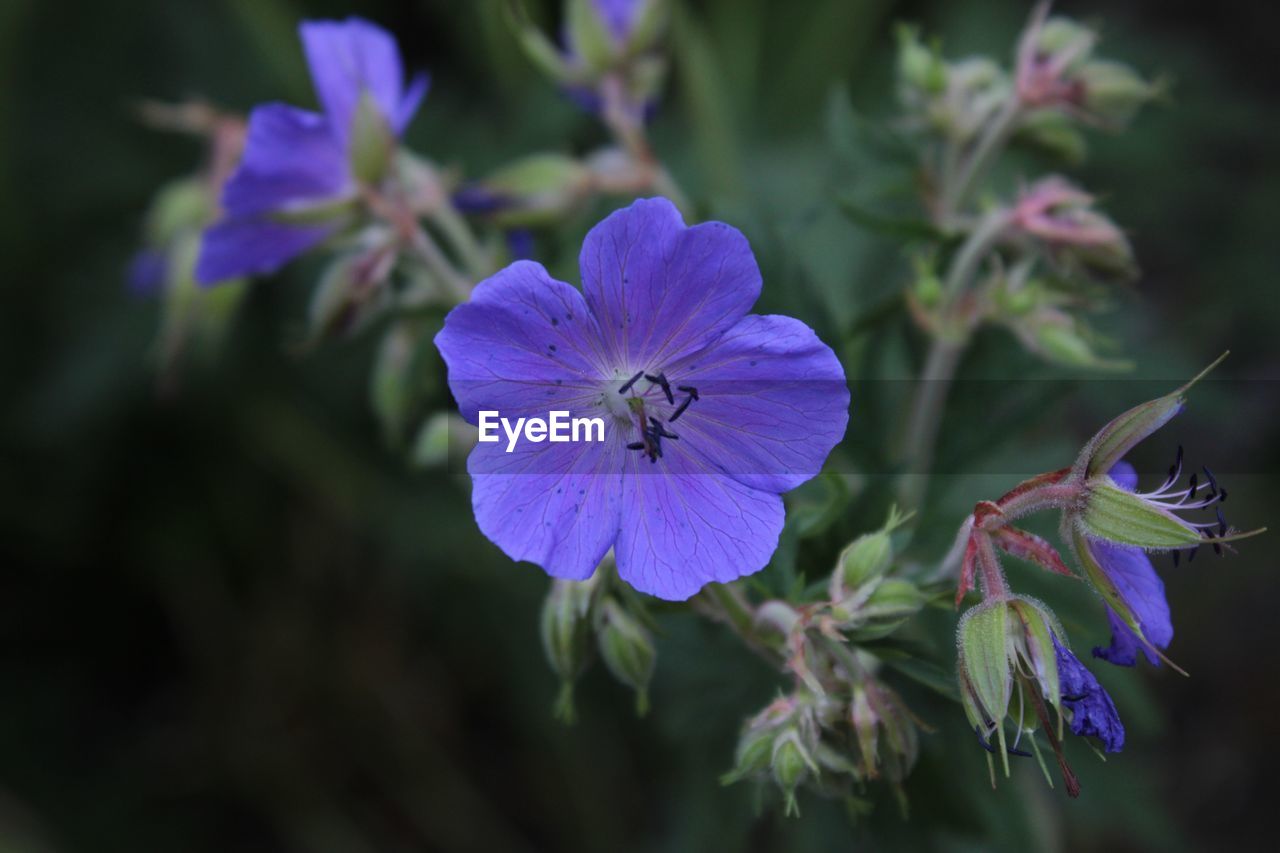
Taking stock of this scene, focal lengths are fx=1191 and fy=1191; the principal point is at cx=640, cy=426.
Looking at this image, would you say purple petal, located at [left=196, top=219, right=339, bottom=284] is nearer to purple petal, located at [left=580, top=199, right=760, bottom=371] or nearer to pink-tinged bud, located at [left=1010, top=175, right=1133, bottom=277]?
purple petal, located at [left=580, top=199, right=760, bottom=371]

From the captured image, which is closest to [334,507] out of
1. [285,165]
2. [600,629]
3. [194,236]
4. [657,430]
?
[194,236]

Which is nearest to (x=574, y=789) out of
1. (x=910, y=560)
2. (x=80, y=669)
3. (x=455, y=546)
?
(x=455, y=546)

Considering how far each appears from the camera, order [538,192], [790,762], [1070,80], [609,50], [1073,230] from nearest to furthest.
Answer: [790,762]
[1073,230]
[1070,80]
[538,192]
[609,50]

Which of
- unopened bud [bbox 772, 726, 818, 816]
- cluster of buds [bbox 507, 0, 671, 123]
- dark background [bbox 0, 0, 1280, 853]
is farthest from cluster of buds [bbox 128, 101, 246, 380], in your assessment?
unopened bud [bbox 772, 726, 818, 816]

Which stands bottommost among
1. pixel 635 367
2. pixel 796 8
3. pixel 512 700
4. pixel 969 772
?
pixel 512 700

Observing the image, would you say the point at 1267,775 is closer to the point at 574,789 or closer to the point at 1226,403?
the point at 1226,403

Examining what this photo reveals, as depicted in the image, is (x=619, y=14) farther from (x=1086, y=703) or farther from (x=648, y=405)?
(x=1086, y=703)

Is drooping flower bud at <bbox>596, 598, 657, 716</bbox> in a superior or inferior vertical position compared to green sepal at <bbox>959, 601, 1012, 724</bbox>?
inferior
